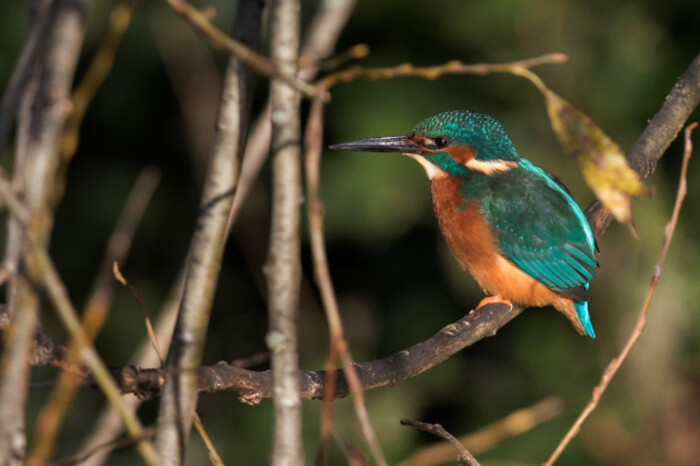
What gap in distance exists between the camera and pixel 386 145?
2.97m

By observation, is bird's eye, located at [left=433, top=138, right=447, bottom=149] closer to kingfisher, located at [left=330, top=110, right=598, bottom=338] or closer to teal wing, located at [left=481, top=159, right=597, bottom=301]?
kingfisher, located at [left=330, top=110, right=598, bottom=338]

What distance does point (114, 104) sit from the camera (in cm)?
404

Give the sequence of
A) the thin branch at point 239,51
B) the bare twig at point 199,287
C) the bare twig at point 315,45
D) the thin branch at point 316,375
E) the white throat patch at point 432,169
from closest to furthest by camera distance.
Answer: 1. the thin branch at point 239,51
2. the bare twig at point 199,287
3. the thin branch at point 316,375
4. the bare twig at point 315,45
5. the white throat patch at point 432,169

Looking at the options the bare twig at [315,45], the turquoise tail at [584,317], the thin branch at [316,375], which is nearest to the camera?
the thin branch at [316,375]

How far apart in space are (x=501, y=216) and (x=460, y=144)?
281mm

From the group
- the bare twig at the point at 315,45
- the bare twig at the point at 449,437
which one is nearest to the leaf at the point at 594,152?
the bare twig at the point at 449,437

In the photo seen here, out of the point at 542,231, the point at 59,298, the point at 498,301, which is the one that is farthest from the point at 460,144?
the point at 59,298

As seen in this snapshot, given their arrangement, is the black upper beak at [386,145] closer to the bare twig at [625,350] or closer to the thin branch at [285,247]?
the bare twig at [625,350]

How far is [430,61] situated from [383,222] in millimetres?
665

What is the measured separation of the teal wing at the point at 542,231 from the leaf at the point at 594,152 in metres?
1.76

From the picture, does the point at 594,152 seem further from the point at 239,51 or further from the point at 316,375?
the point at 316,375

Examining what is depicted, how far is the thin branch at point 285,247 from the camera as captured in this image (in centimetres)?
99

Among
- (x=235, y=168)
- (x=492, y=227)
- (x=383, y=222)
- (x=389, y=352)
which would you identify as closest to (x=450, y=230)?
(x=492, y=227)

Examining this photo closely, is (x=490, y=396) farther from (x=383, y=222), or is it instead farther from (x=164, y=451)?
(x=164, y=451)
